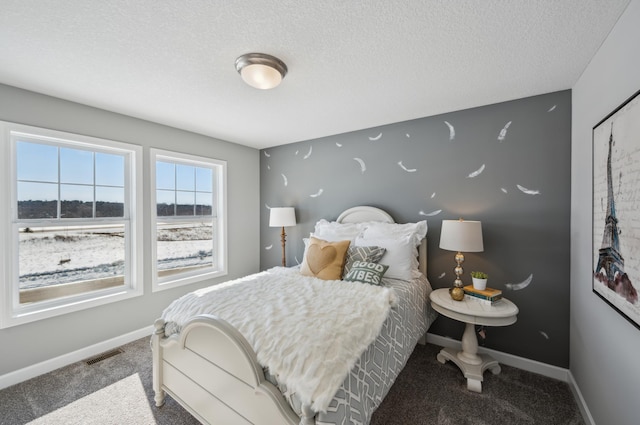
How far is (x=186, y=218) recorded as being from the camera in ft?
11.4

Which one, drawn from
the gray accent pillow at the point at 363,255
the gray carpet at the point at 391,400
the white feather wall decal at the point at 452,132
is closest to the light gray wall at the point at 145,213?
the gray carpet at the point at 391,400

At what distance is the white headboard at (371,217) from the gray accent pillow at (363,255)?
51 cm

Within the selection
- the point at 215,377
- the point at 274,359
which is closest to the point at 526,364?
the point at 274,359

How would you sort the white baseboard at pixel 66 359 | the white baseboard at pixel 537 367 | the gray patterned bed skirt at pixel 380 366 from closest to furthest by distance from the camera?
the gray patterned bed skirt at pixel 380 366 < the white baseboard at pixel 537 367 < the white baseboard at pixel 66 359

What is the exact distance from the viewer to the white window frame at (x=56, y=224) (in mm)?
2121

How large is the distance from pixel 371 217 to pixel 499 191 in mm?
1313

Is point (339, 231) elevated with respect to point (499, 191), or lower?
lower

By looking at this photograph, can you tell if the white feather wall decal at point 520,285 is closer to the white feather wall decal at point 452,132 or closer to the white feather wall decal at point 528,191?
the white feather wall decal at point 528,191

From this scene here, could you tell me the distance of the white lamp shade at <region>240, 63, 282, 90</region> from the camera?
1.77 metres

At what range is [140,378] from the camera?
2211 mm

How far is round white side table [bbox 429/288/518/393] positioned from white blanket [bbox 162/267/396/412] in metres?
0.63

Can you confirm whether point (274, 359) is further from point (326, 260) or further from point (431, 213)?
point (431, 213)

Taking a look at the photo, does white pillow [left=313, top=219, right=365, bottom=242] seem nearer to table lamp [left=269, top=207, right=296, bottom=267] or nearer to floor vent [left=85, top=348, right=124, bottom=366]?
table lamp [left=269, top=207, right=296, bottom=267]

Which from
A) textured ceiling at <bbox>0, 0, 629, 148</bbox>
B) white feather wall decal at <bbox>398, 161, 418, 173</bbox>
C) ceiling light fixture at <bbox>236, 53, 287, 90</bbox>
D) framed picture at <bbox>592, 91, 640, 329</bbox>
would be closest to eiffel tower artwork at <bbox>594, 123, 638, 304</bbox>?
framed picture at <bbox>592, 91, 640, 329</bbox>
